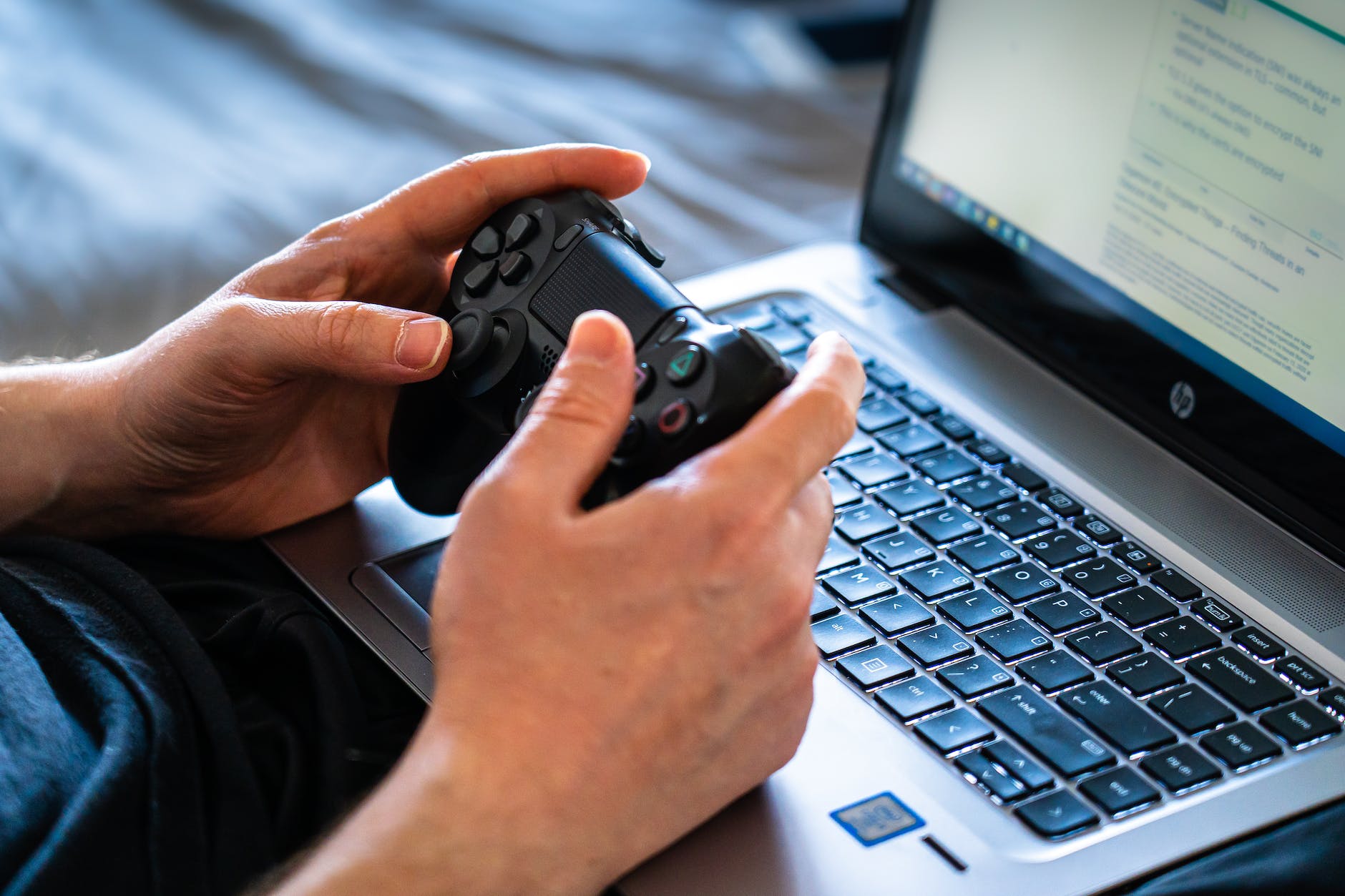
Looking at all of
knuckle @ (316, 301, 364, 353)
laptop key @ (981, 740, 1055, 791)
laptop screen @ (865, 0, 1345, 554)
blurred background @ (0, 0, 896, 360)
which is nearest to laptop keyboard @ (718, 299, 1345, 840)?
laptop key @ (981, 740, 1055, 791)

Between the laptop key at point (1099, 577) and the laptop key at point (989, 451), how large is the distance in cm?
8

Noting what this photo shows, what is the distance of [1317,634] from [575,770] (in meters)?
0.33

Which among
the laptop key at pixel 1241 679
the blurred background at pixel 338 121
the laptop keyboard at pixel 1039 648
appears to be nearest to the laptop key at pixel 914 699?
the laptop keyboard at pixel 1039 648

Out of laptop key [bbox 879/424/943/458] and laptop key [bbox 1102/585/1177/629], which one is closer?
laptop key [bbox 1102/585/1177/629]

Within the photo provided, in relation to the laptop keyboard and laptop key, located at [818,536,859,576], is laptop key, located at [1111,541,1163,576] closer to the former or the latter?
the laptop keyboard

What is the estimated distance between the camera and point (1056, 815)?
448mm

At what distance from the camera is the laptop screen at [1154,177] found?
55 centimetres

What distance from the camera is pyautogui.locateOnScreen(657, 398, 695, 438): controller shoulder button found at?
1.40 ft

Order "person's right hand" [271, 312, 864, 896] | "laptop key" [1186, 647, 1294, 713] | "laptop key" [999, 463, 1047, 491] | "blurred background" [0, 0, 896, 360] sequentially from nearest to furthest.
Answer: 1. "person's right hand" [271, 312, 864, 896]
2. "laptop key" [1186, 647, 1294, 713]
3. "laptop key" [999, 463, 1047, 491]
4. "blurred background" [0, 0, 896, 360]

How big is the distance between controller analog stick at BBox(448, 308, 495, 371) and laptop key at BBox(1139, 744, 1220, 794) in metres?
0.30

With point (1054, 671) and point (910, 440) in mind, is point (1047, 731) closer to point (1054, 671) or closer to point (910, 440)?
point (1054, 671)

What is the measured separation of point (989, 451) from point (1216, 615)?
5.4 inches

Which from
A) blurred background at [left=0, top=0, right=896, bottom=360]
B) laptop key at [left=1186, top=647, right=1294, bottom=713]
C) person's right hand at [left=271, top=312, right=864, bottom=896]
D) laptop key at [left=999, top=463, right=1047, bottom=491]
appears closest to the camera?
person's right hand at [left=271, top=312, right=864, bottom=896]

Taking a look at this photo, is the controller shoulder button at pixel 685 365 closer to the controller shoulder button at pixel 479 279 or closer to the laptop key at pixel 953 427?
the controller shoulder button at pixel 479 279
